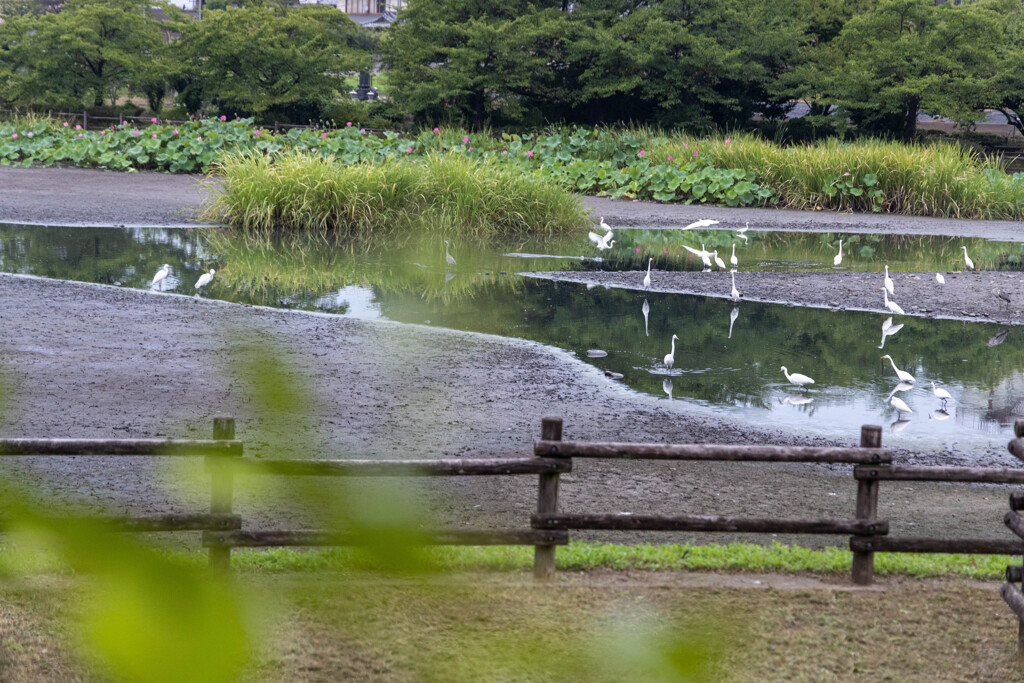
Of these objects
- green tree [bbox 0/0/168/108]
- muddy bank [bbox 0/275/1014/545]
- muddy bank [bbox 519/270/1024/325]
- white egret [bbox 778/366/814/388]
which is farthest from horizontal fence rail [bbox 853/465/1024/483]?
green tree [bbox 0/0/168/108]

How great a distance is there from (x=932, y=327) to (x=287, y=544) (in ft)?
27.4

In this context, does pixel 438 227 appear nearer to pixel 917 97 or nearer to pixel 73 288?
pixel 73 288

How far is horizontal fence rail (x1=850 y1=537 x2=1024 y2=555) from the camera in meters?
4.57

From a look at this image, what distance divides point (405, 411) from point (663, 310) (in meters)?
4.72

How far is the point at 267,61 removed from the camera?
30.7m

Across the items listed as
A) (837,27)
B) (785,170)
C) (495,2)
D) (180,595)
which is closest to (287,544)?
(180,595)

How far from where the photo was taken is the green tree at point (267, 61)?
98.2 feet

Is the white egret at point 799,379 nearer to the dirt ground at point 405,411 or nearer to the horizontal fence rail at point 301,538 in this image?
the dirt ground at point 405,411

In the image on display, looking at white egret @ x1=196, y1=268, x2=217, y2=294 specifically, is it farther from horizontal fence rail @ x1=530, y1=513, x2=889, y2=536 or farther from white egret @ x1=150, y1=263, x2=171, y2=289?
horizontal fence rail @ x1=530, y1=513, x2=889, y2=536

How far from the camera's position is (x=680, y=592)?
430cm

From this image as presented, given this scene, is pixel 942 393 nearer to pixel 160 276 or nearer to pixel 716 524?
pixel 716 524

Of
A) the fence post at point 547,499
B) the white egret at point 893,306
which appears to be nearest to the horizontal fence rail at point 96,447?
the fence post at point 547,499

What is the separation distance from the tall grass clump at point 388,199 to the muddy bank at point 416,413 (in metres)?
6.21

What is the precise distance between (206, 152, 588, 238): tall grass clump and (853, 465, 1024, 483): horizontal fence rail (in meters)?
12.5
